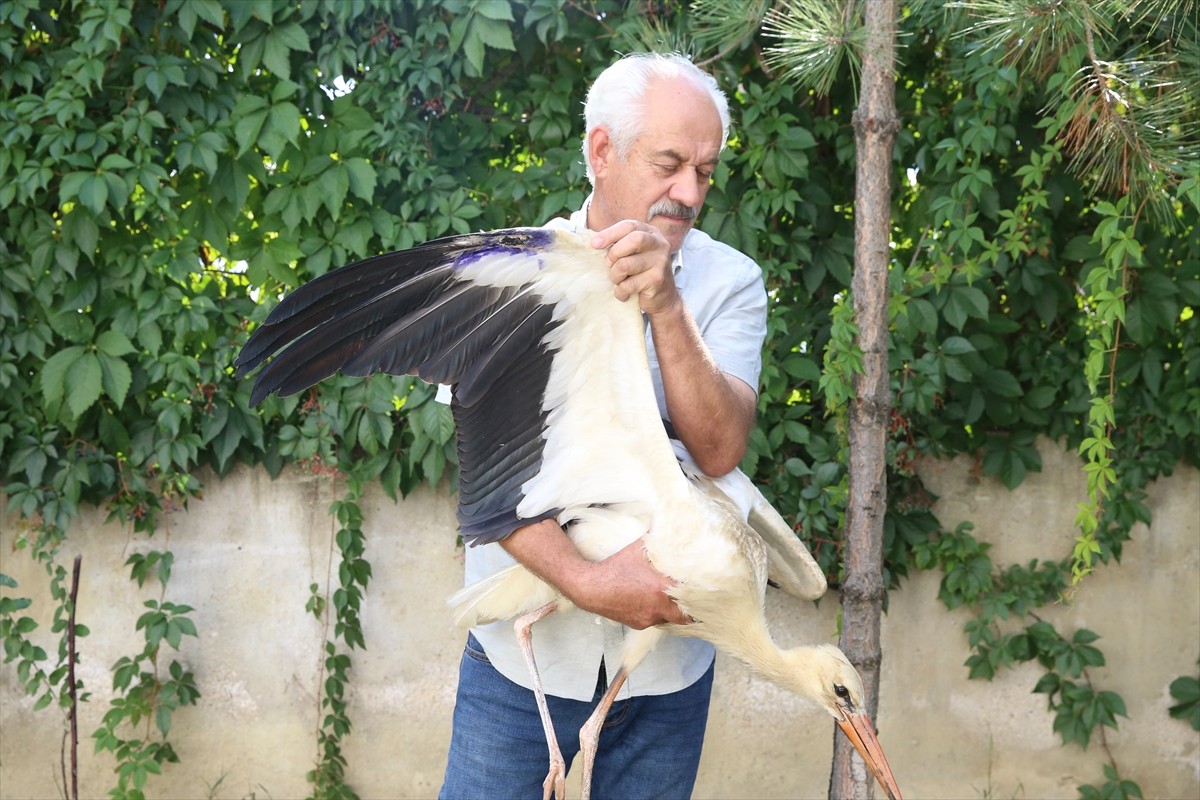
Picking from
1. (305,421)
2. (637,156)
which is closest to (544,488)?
(637,156)

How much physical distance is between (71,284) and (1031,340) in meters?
3.21

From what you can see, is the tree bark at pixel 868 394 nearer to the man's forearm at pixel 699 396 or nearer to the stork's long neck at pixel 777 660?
the stork's long neck at pixel 777 660

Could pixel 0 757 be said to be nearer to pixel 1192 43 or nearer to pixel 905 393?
pixel 905 393

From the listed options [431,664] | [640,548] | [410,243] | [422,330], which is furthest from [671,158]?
[431,664]

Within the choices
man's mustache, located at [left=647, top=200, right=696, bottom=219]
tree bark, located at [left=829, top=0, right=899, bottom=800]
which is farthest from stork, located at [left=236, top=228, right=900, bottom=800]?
tree bark, located at [left=829, top=0, right=899, bottom=800]

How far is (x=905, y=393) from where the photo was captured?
12.1 ft

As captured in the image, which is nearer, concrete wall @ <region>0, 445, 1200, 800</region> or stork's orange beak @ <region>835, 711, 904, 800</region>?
stork's orange beak @ <region>835, 711, 904, 800</region>

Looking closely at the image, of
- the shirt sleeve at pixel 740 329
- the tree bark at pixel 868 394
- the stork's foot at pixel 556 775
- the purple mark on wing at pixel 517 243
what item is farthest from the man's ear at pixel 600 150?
the stork's foot at pixel 556 775

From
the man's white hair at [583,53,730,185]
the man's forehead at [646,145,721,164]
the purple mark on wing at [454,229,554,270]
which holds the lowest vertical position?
the purple mark on wing at [454,229,554,270]

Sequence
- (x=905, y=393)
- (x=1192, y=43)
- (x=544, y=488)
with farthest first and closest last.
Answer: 1. (x=905, y=393)
2. (x=1192, y=43)
3. (x=544, y=488)

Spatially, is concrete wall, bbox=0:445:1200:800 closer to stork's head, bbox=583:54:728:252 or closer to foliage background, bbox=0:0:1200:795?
foliage background, bbox=0:0:1200:795

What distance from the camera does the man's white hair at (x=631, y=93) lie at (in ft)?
7.44

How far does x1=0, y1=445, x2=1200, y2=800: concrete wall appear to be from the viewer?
4.10m

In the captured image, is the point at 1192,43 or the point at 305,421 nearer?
the point at 1192,43
